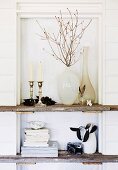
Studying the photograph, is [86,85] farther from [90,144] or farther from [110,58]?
[90,144]

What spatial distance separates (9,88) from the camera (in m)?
2.40

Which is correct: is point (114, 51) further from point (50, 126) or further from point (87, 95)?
point (50, 126)

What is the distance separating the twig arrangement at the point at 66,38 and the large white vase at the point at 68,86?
0.52 feet

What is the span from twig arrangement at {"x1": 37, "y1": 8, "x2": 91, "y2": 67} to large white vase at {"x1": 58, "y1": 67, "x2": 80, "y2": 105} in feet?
0.52

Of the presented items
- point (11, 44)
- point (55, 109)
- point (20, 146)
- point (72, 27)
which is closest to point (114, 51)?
point (72, 27)

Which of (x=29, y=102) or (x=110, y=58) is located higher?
(x=110, y=58)

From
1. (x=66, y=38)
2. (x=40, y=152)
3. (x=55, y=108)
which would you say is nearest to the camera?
(x=55, y=108)

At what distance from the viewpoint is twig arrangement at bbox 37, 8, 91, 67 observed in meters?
2.51

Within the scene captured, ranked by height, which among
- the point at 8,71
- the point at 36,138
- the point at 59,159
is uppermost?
the point at 8,71

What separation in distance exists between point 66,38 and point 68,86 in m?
0.45

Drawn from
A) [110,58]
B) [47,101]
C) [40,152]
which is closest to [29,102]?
[47,101]

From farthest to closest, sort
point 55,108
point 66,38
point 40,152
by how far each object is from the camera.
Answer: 1. point 66,38
2. point 40,152
3. point 55,108

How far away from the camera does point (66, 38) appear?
99.2 inches

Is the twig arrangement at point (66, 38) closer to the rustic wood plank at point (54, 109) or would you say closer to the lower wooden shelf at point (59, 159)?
the rustic wood plank at point (54, 109)
